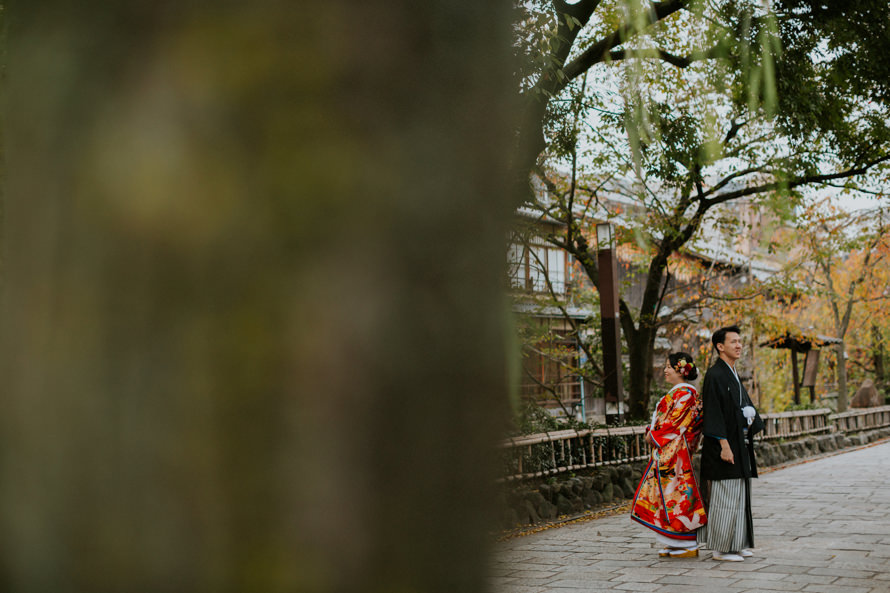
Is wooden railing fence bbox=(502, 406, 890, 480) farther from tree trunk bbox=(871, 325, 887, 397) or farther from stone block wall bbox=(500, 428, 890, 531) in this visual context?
tree trunk bbox=(871, 325, 887, 397)

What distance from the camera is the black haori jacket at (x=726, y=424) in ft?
22.4

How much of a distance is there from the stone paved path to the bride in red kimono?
8.8 inches

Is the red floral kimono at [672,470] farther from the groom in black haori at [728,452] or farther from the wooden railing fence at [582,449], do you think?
the wooden railing fence at [582,449]

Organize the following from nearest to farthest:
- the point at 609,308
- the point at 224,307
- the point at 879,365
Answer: the point at 224,307, the point at 609,308, the point at 879,365

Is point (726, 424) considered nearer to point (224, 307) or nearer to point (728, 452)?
point (728, 452)

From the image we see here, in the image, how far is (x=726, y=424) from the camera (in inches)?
271

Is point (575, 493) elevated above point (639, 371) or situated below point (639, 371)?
below

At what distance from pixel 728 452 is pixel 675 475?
595 millimetres

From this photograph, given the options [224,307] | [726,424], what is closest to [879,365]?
[726,424]

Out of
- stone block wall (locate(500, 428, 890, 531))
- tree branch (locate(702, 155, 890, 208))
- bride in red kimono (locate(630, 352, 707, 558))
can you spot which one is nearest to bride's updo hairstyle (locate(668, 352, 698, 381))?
bride in red kimono (locate(630, 352, 707, 558))

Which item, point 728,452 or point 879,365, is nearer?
point 728,452

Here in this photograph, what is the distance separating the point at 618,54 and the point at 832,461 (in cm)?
972

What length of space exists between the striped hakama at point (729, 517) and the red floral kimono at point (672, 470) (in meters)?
0.17

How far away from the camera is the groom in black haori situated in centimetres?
677
